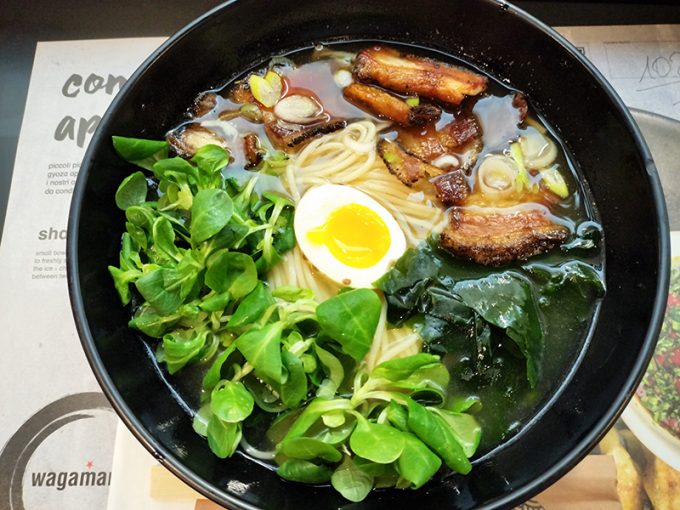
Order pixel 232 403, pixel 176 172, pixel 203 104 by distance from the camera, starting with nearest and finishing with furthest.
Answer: pixel 232 403
pixel 176 172
pixel 203 104

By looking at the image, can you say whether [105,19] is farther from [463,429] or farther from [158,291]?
[463,429]

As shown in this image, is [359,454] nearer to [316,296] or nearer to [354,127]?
[316,296]

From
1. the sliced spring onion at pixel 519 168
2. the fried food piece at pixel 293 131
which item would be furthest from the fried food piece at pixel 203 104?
the sliced spring onion at pixel 519 168

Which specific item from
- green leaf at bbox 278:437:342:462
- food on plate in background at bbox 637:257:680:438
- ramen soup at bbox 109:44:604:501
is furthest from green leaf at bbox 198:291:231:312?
food on plate in background at bbox 637:257:680:438

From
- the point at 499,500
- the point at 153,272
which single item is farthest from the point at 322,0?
the point at 499,500

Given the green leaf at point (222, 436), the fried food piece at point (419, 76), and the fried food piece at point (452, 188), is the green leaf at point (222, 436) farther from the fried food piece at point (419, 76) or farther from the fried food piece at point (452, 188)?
the fried food piece at point (419, 76)

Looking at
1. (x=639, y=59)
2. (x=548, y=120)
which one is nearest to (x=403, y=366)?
(x=548, y=120)
